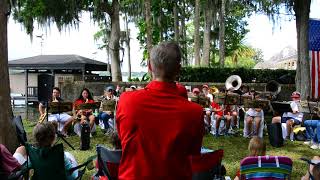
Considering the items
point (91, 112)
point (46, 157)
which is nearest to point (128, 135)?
point (46, 157)

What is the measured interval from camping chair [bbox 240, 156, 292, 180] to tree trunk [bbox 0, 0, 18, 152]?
4.22 m

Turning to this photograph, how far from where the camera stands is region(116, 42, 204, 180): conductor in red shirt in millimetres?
2262

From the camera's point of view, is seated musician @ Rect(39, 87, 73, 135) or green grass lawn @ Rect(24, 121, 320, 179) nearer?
green grass lawn @ Rect(24, 121, 320, 179)

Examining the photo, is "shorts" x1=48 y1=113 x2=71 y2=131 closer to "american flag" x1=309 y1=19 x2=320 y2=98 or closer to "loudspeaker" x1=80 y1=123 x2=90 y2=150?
"loudspeaker" x1=80 y1=123 x2=90 y2=150

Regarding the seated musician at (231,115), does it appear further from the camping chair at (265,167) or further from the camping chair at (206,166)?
the camping chair at (206,166)

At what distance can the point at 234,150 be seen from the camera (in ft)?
29.9

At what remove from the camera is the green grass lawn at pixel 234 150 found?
24.8 feet

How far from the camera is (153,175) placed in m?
2.26

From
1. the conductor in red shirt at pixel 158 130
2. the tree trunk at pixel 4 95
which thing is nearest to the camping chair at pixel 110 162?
the conductor in red shirt at pixel 158 130

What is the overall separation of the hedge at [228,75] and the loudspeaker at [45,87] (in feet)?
28.1

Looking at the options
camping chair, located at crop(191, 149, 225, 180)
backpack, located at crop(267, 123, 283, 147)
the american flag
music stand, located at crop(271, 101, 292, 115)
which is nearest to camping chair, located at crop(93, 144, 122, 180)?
camping chair, located at crop(191, 149, 225, 180)

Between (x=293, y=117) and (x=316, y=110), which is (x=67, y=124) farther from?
(x=316, y=110)

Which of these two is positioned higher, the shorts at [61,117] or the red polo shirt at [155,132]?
the red polo shirt at [155,132]

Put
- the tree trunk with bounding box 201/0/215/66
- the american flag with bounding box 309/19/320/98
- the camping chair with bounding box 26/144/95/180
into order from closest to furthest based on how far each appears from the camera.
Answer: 1. the camping chair with bounding box 26/144/95/180
2. the american flag with bounding box 309/19/320/98
3. the tree trunk with bounding box 201/0/215/66
